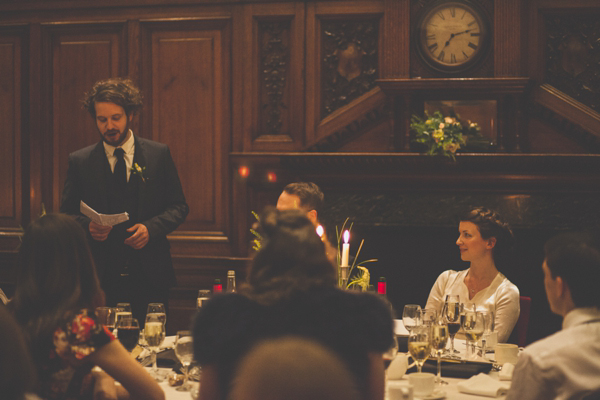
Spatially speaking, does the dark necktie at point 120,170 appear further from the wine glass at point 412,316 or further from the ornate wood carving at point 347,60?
the ornate wood carving at point 347,60

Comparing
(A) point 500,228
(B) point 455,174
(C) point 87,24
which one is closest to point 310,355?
(A) point 500,228

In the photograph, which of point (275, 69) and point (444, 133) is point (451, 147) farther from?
point (275, 69)

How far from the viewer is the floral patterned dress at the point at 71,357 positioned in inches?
69.9

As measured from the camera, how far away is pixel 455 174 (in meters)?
5.17

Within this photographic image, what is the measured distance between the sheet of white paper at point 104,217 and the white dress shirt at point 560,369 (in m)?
2.26

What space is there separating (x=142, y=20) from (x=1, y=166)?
177cm

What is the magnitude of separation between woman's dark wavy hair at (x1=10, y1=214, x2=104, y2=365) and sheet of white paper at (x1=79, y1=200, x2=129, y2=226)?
1.57 m

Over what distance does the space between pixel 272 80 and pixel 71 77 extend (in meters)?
1.71

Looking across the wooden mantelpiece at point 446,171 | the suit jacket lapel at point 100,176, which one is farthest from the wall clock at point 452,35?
the suit jacket lapel at point 100,176

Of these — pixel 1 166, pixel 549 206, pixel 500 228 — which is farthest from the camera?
pixel 1 166

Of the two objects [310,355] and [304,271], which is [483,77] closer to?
[304,271]

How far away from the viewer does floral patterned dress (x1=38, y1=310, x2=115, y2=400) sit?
5.82ft

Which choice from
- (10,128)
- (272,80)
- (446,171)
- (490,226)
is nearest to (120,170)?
(490,226)

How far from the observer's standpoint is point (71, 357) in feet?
5.86
